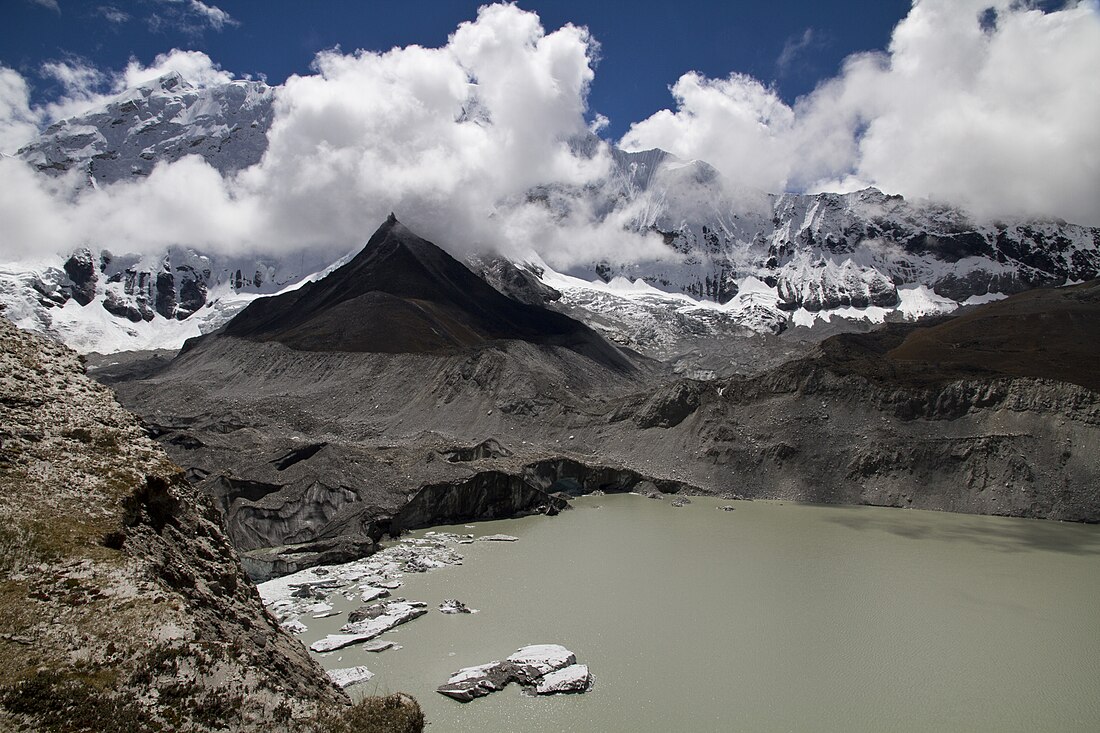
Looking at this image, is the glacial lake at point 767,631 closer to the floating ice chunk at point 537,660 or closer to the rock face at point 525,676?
the rock face at point 525,676

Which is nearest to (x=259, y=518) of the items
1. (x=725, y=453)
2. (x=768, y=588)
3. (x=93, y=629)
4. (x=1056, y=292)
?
(x=768, y=588)

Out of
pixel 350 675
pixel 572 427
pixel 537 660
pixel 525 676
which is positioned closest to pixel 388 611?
pixel 350 675

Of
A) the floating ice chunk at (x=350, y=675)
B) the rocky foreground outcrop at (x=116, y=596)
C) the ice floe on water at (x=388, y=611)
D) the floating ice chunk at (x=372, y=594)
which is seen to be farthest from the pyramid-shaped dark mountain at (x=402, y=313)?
the rocky foreground outcrop at (x=116, y=596)

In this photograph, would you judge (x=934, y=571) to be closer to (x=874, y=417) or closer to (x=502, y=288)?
(x=874, y=417)

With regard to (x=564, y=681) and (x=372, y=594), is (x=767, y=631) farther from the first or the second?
(x=372, y=594)

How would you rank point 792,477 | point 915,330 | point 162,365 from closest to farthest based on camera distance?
point 792,477, point 915,330, point 162,365

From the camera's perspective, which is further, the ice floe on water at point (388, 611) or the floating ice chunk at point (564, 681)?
the ice floe on water at point (388, 611)
